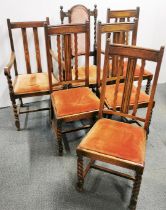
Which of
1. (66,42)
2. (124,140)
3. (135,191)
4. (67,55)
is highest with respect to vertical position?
(66,42)

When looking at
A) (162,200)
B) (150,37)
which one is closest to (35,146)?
(162,200)

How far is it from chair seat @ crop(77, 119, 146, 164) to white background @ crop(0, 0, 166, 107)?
147 cm

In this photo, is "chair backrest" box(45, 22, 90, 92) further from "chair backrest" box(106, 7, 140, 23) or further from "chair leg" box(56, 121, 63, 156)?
"chair backrest" box(106, 7, 140, 23)

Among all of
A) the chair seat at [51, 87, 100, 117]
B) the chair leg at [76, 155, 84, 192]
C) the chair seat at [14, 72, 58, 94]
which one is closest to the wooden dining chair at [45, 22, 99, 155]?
the chair seat at [51, 87, 100, 117]

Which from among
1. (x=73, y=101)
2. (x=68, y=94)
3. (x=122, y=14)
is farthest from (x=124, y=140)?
(x=122, y=14)

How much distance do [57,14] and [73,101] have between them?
3.92 feet

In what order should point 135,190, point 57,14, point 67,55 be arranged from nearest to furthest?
point 135,190
point 67,55
point 57,14

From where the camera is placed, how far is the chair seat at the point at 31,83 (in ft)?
7.00

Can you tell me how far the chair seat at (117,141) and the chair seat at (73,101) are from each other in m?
0.24

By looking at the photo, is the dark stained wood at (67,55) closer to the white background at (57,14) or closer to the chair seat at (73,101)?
the chair seat at (73,101)

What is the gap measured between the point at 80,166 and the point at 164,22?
2414mm

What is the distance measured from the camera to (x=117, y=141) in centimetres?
147

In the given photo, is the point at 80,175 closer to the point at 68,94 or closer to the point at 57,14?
the point at 68,94

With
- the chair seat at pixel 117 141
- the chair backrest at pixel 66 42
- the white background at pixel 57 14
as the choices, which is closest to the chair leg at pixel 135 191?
the chair seat at pixel 117 141
